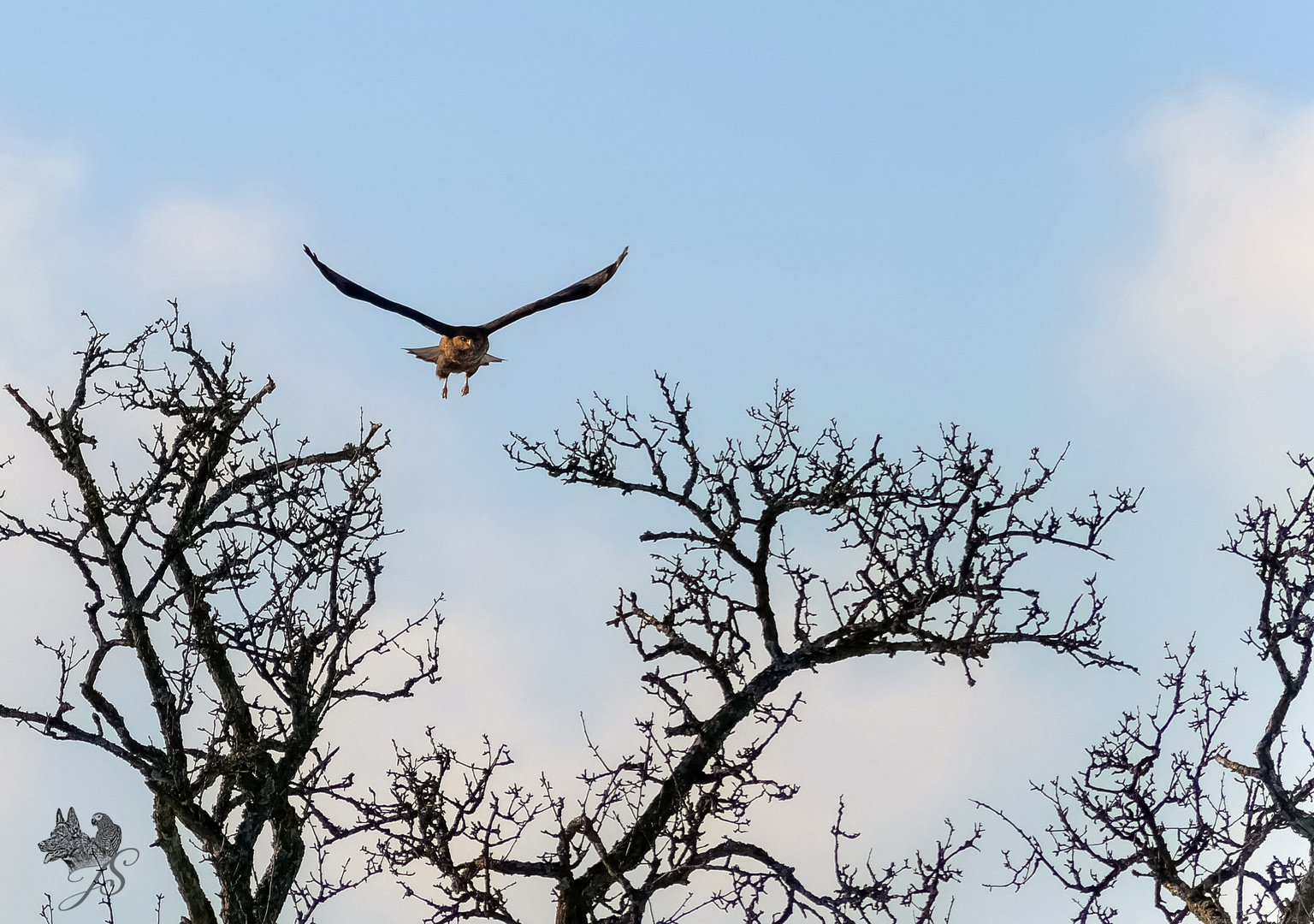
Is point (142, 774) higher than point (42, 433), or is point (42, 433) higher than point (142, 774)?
point (42, 433)

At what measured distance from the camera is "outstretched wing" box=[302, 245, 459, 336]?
40.4ft

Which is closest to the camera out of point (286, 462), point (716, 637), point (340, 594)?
point (716, 637)

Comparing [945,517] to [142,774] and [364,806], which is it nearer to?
[364,806]

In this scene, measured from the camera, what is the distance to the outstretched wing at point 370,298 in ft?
40.4

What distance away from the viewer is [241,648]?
10789 millimetres

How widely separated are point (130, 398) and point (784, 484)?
268 inches

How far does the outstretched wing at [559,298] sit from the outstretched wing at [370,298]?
575 mm

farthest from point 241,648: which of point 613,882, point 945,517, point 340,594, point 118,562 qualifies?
point 945,517

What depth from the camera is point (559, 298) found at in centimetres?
1302

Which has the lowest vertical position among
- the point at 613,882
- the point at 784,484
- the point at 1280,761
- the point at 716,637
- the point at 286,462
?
the point at 613,882

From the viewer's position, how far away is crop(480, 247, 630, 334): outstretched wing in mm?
12859

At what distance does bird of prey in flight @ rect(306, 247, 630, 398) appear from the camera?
40.7 feet

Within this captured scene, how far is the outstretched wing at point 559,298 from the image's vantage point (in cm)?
1286

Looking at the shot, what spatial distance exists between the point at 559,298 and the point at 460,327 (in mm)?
1151
